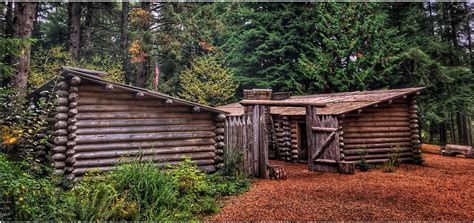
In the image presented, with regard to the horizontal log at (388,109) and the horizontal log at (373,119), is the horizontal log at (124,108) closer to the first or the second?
the horizontal log at (373,119)

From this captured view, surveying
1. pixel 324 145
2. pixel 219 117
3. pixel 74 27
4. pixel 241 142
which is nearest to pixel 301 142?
pixel 324 145

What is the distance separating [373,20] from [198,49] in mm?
15670

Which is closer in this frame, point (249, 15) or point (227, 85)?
point (227, 85)

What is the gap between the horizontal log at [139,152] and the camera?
923 centimetres

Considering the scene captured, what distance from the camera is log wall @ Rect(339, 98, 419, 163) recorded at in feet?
46.0

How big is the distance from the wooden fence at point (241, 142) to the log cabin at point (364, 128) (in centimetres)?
193

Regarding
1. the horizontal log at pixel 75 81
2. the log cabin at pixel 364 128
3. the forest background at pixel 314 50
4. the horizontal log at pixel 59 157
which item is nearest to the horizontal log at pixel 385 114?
the log cabin at pixel 364 128

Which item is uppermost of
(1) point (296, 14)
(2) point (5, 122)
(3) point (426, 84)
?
(1) point (296, 14)

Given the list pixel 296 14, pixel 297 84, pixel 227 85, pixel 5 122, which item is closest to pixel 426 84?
pixel 297 84

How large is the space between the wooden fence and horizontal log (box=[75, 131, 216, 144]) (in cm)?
69

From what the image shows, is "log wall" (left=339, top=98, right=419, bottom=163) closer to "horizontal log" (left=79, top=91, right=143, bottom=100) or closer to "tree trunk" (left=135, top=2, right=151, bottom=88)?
"horizontal log" (left=79, top=91, right=143, bottom=100)

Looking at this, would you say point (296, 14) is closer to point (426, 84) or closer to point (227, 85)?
point (227, 85)

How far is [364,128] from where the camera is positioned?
47.1 ft

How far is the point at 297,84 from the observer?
974 inches
